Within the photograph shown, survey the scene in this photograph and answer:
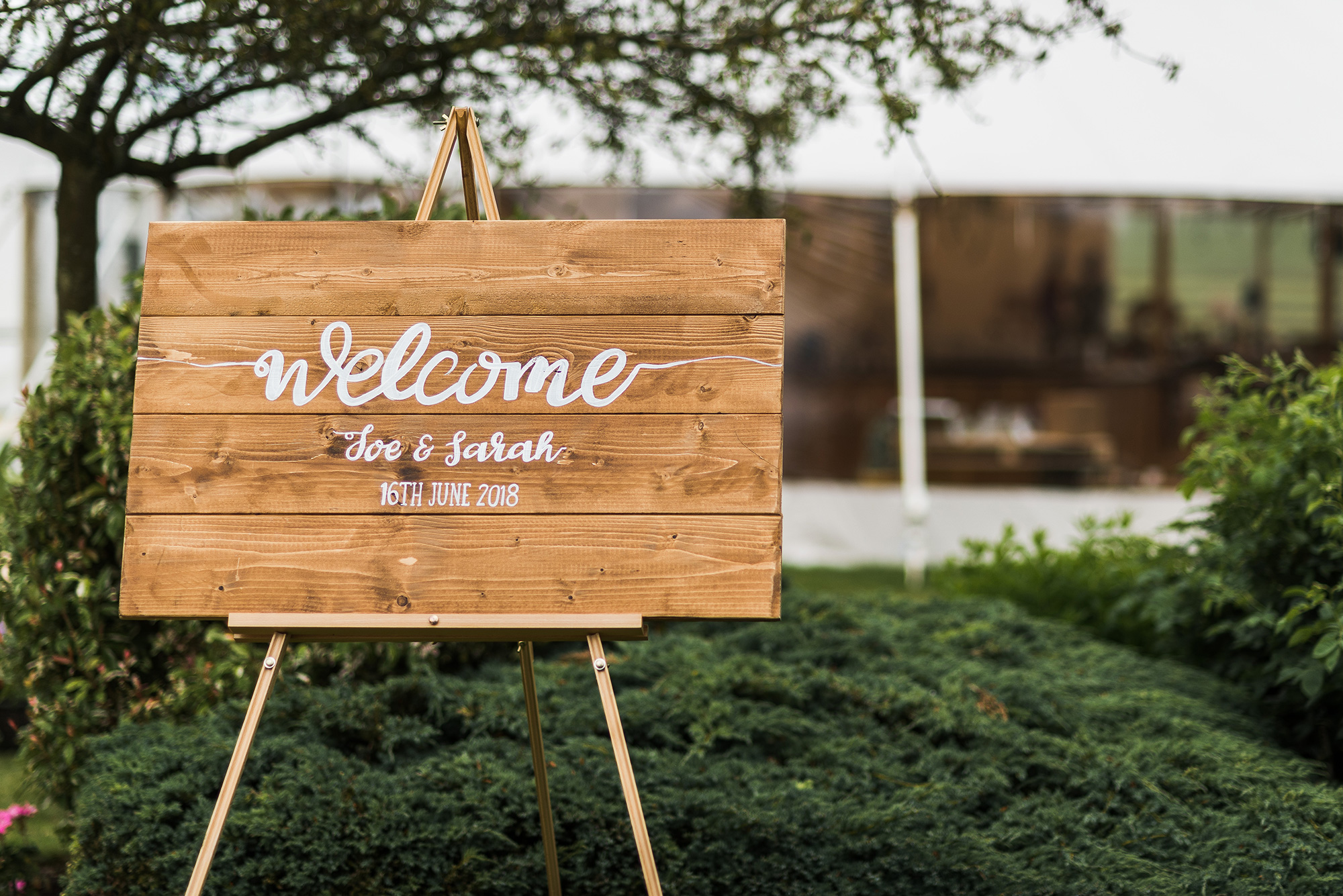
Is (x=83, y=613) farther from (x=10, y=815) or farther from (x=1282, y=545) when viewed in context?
(x=1282, y=545)

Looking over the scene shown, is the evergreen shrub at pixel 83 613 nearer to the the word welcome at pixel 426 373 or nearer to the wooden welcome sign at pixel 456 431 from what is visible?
the wooden welcome sign at pixel 456 431

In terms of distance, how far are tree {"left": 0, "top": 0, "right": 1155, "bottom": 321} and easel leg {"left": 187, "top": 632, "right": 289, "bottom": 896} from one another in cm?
182

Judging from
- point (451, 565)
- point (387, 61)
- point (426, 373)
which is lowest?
point (451, 565)

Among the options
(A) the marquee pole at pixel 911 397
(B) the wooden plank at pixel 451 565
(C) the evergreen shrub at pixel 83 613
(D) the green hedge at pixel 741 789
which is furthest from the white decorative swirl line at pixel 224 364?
(A) the marquee pole at pixel 911 397

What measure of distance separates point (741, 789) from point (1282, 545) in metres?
1.85

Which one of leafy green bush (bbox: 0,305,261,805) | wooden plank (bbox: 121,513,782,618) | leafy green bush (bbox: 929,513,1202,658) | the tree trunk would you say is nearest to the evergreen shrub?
leafy green bush (bbox: 0,305,261,805)

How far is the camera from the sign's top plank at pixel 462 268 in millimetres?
1876

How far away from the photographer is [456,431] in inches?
73.0

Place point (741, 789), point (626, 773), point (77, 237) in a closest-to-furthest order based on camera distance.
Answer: point (626, 773) → point (741, 789) → point (77, 237)

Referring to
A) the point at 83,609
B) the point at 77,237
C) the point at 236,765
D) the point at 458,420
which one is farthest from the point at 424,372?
the point at 77,237

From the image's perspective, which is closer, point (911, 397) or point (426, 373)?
point (426, 373)

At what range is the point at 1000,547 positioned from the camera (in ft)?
15.7

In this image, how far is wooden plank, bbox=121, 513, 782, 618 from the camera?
69.6 inches

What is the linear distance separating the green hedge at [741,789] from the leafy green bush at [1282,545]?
22cm
